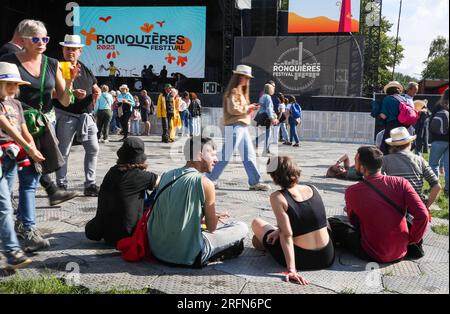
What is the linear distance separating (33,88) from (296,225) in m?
2.34

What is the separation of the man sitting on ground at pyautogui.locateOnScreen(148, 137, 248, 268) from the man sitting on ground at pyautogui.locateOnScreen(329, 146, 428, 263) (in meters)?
0.97

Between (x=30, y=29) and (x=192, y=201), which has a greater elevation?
(x=30, y=29)

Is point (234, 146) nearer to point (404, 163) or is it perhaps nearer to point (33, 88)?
point (404, 163)

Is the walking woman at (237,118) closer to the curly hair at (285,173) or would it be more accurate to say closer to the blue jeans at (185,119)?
the curly hair at (285,173)

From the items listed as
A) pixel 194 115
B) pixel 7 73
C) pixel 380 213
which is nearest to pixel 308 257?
pixel 380 213

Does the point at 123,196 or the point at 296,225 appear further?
the point at 123,196

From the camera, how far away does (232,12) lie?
18375 mm

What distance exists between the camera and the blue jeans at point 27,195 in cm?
344

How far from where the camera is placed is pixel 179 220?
316cm

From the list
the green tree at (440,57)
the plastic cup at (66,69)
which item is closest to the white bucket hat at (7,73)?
the plastic cup at (66,69)

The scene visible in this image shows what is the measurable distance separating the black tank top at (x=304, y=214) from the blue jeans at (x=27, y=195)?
6.08 feet

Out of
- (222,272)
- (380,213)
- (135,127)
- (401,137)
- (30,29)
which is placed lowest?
(222,272)

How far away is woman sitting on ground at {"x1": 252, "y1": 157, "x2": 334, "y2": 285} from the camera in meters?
3.03
